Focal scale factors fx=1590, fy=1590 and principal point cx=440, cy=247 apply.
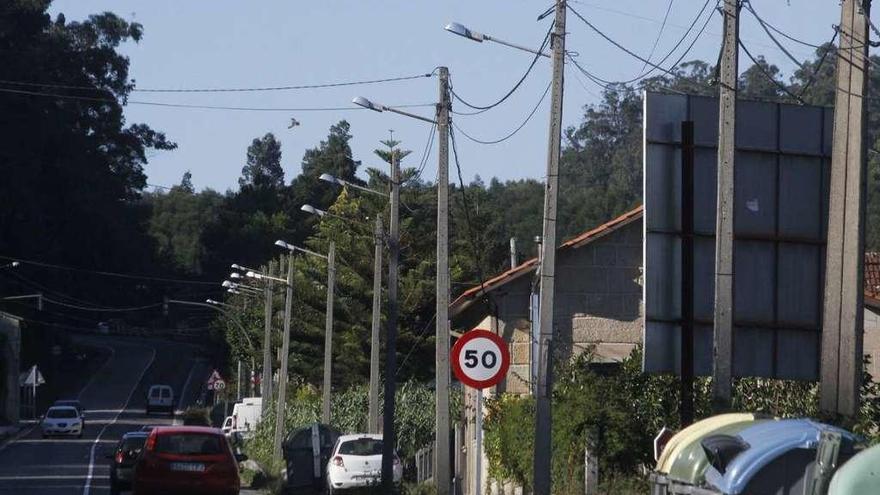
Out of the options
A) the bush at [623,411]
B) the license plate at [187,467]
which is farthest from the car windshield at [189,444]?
the bush at [623,411]

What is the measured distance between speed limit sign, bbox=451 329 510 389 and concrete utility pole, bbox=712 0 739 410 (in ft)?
9.91

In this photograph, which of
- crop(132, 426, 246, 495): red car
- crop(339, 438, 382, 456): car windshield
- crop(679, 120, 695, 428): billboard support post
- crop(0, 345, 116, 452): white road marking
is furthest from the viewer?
crop(0, 345, 116, 452): white road marking

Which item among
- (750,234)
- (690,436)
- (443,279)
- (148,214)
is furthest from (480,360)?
(148,214)

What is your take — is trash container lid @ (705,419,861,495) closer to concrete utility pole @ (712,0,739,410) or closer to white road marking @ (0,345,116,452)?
concrete utility pole @ (712,0,739,410)

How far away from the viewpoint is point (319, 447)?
113 ft

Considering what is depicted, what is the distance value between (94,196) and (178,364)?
34117 millimetres

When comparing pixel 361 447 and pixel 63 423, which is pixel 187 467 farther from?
pixel 63 423

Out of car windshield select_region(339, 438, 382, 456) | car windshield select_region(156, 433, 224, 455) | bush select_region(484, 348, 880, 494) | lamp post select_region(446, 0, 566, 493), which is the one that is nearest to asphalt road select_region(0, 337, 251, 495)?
car windshield select_region(339, 438, 382, 456)

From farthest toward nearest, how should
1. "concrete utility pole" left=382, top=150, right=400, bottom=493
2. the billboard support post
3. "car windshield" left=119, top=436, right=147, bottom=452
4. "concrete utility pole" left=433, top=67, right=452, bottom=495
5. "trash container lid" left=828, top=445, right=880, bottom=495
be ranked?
"car windshield" left=119, top=436, right=147, bottom=452, "concrete utility pole" left=382, top=150, right=400, bottom=493, "concrete utility pole" left=433, top=67, right=452, bottom=495, the billboard support post, "trash container lid" left=828, top=445, right=880, bottom=495

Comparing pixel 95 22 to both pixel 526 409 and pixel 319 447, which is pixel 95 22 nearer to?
pixel 319 447

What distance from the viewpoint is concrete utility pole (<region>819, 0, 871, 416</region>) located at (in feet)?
44.3

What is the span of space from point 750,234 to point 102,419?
2659 inches

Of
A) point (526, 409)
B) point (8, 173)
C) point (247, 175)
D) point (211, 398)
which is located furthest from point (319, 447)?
point (247, 175)

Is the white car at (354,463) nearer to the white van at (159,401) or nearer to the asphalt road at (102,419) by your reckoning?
the asphalt road at (102,419)
